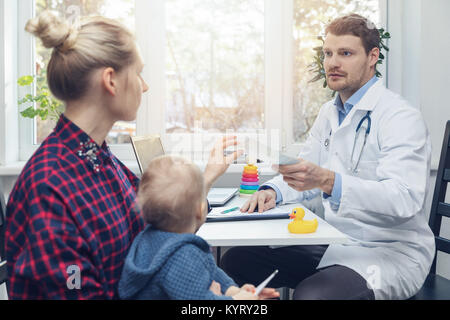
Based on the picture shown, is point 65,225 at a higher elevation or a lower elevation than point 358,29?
lower

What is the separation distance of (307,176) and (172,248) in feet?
1.86

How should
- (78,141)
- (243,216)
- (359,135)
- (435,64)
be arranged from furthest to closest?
(435,64), (359,135), (243,216), (78,141)

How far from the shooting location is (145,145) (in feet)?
5.77

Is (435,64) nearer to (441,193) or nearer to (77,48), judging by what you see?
(441,193)

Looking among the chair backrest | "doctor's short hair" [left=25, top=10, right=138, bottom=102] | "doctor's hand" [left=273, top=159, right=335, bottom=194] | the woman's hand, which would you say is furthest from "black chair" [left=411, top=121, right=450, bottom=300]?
"doctor's short hair" [left=25, top=10, right=138, bottom=102]

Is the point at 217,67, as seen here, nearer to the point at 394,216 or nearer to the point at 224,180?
the point at 224,180

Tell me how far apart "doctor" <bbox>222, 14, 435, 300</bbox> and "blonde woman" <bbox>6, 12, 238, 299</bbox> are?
0.56 metres

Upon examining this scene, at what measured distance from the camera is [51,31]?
2.70 ft

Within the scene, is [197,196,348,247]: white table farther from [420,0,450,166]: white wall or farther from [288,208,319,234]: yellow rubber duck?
[420,0,450,166]: white wall

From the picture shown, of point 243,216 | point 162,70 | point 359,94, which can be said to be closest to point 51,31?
point 243,216

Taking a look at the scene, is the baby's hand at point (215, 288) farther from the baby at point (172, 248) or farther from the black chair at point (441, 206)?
the black chair at point (441, 206)

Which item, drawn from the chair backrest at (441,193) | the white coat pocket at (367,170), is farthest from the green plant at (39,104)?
the chair backrest at (441,193)

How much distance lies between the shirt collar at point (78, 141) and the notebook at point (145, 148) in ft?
2.23

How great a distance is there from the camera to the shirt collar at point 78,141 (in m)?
0.88
